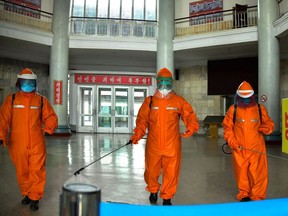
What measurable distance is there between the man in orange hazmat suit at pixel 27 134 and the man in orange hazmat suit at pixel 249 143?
204 cm

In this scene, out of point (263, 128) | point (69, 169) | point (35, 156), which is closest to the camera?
point (35, 156)

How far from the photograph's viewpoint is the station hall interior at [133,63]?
7.56 metres

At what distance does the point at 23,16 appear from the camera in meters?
11.8

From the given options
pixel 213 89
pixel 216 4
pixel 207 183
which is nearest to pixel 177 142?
pixel 207 183

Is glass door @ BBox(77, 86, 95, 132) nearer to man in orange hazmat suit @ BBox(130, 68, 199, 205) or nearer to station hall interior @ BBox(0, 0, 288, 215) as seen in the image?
station hall interior @ BBox(0, 0, 288, 215)

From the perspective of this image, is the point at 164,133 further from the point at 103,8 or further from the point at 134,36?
the point at 103,8

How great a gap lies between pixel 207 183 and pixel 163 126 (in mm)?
1568

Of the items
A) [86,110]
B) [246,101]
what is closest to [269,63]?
[246,101]

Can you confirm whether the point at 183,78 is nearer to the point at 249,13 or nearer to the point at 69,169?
the point at 249,13

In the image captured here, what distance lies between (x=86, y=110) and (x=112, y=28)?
4452 mm

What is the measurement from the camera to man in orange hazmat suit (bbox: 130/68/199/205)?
9.66 feet

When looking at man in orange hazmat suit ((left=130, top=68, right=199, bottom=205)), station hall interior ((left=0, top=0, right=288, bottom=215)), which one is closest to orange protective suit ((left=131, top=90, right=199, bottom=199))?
man in orange hazmat suit ((left=130, top=68, right=199, bottom=205))

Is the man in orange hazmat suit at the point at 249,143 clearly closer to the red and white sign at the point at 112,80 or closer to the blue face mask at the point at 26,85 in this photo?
the blue face mask at the point at 26,85

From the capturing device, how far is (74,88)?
1419 centimetres
